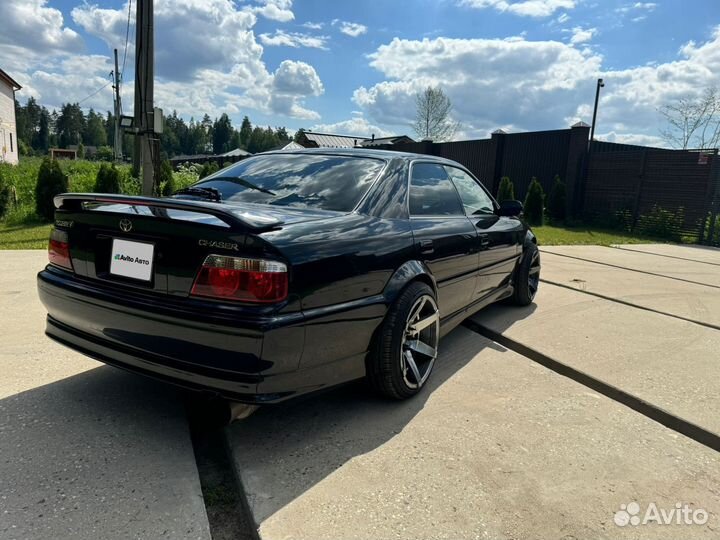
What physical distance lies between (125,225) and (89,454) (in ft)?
3.35

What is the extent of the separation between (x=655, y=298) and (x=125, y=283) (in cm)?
572

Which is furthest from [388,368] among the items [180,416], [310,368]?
[180,416]

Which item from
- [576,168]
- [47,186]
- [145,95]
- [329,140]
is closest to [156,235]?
[145,95]

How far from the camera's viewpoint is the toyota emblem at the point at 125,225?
2195 millimetres

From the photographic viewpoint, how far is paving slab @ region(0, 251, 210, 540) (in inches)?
69.2

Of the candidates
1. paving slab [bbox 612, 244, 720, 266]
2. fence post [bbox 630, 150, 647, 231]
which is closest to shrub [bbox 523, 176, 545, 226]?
fence post [bbox 630, 150, 647, 231]

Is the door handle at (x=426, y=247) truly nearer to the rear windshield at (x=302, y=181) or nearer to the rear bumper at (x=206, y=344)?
the rear windshield at (x=302, y=181)

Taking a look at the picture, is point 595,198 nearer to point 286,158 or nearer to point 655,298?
point 655,298

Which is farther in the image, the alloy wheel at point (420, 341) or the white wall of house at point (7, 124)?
the white wall of house at point (7, 124)

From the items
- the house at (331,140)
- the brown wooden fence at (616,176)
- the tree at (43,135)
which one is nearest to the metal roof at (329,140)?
the house at (331,140)

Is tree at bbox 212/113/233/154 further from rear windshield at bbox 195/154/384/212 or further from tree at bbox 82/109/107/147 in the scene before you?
rear windshield at bbox 195/154/384/212

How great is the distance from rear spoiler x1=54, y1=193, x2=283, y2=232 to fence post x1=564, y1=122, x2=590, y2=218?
15964 millimetres

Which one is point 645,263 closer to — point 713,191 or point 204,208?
point 713,191

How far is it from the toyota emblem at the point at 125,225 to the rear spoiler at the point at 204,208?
13 cm
